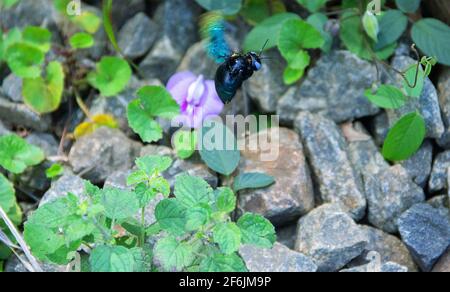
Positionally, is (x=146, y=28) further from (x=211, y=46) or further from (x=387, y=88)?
(x=387, y=88)

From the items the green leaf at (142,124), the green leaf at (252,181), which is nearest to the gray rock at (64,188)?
the green leaf at (142,124)

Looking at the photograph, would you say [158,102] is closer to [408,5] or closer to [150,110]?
[150,110]

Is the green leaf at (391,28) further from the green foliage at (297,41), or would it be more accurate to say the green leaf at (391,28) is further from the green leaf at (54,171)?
the green leaf at (54,171)

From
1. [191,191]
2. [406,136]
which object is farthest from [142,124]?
[406,136]

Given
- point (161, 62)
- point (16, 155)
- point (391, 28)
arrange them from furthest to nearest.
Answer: point (161, 62) < point (391, 28) < point (16, 155)

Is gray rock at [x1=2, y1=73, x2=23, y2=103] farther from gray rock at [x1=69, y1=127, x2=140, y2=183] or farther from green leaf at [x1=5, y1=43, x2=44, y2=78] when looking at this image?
gray rock at [x1=69, y1=127, x2=140, y2=183]

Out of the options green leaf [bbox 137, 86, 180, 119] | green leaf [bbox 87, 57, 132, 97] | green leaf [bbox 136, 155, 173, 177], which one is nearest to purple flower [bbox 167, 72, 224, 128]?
green leaf [bbox 137, 86, 180, 119]
